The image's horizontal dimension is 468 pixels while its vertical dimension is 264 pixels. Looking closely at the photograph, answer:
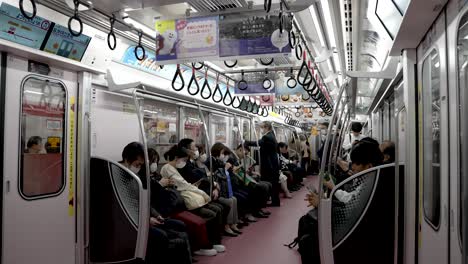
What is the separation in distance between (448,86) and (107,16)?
9.79ft

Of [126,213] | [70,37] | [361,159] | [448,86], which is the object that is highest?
[70,37]

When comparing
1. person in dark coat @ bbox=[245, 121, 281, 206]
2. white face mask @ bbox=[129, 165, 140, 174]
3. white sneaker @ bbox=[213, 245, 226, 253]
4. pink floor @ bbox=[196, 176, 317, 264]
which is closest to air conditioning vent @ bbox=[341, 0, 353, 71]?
person in dark coat @ bbox=[245, 121, 281, 206]

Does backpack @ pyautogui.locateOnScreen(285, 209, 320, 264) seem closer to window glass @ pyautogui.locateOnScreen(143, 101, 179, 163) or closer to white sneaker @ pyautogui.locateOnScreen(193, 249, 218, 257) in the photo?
white sneaker @ pyautogui.locateOnScreen(193, 249, 218, 257)

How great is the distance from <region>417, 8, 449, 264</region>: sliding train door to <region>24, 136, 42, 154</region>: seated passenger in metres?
3.48

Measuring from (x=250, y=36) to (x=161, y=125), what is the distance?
2917mm

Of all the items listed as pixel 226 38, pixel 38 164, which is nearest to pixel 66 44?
pixel 38 164

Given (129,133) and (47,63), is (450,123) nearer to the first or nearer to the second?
(47,63)

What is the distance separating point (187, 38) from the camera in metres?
3.42

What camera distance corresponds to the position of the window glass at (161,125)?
5418mm

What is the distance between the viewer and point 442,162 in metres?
1.91

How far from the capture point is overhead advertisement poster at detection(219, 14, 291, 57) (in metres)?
3.24

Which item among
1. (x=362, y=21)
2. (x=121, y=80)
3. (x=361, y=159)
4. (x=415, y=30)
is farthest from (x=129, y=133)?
(x=415, y=30)

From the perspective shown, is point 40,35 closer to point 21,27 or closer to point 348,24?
point 21,27

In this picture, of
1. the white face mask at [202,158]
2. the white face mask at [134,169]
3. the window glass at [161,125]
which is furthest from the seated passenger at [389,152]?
the window glass at [161,125]
